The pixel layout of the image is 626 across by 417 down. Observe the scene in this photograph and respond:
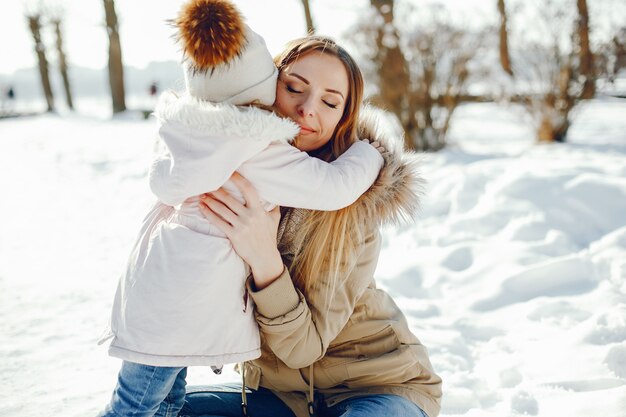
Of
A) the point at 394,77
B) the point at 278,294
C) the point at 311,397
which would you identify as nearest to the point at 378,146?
the point at 278,294

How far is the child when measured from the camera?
4.91 ft

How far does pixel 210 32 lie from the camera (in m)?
1.48

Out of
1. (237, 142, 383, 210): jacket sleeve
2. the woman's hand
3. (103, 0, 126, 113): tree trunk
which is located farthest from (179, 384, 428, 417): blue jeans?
(103, 0, 126, 113): tree trunk

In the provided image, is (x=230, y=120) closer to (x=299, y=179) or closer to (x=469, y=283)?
(x=299, y=179)

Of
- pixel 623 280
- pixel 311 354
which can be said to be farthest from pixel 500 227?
pixel 311 354

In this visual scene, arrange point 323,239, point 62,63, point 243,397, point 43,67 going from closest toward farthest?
point 323,239, point 243,397, point 43,67, point 62,63

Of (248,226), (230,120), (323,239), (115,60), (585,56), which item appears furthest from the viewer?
(115,60)

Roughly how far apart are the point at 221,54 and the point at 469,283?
8.29 feet

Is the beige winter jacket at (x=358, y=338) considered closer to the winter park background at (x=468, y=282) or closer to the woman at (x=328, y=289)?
the woman at (x=328, y=289)

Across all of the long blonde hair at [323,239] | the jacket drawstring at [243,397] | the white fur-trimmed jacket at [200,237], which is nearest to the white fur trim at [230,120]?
the white fur-trimmed jacket at [200,237]

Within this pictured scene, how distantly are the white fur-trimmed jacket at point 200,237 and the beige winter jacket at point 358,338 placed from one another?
0.15m

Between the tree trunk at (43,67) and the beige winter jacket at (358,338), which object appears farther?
the tree trunk at (43,67)

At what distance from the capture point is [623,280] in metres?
3.15

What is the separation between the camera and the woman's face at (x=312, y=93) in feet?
5.83
